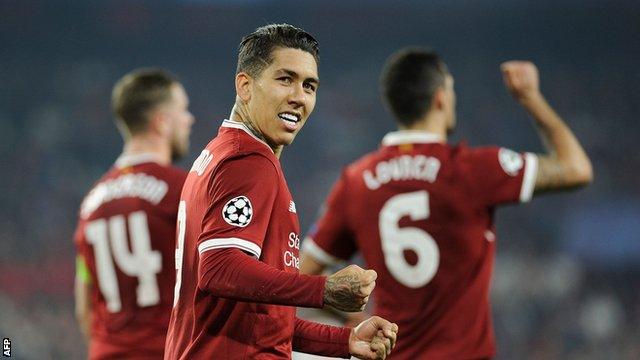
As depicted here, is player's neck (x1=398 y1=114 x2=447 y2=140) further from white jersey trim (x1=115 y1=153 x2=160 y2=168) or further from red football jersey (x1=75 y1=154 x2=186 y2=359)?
white jersey trim (x1=115 y1=153 x2=160 y2=168)

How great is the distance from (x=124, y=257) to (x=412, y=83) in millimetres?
1899

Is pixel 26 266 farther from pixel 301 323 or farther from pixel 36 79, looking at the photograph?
pixel 301 323

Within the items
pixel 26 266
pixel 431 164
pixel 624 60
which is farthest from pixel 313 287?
pixel 624 60

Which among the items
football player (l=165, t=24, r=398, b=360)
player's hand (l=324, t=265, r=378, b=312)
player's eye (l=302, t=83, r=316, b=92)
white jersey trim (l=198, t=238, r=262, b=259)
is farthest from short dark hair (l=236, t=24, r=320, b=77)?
player's hand (l=324, t=265, r=378, b=312)

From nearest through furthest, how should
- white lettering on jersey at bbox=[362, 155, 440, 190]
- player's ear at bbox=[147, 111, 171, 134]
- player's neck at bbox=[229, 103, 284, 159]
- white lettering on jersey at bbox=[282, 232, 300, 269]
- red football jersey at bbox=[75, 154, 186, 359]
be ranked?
white lettering on jersey at bbox=[282, 232, 300, 269]
player's neck at bbox=[229, 103, 284, 159]
white lettering on jersey at bbox=[362, 155, 440, 190]
red football jersey at bbox=[75, 154, 186, 359]
player's ear at bbox=[147, 111, 171, 134]

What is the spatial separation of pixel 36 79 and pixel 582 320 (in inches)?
369

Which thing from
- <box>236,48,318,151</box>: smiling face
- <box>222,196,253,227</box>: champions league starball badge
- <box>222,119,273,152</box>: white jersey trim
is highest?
<box>236,48,318,151</box>: smiling face

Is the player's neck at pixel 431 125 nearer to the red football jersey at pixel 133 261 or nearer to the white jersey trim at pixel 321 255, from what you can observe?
the white jersey trim at pixel 321 255

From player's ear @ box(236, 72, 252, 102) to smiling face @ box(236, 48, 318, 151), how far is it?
0.04m

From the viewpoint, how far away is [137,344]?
17.0ft

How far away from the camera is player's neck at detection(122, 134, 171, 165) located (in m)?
5.65

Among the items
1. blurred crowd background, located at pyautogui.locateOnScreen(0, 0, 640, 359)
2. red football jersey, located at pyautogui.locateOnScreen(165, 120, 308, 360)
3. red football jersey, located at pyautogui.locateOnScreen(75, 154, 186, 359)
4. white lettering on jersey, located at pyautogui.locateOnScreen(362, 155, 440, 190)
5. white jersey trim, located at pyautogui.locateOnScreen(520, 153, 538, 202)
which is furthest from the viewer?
blurred crowd background, located at pyautogui.locateOnScreen(0, 0, 640, 359)

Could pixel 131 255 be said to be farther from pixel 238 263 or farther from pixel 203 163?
pixel 238 263

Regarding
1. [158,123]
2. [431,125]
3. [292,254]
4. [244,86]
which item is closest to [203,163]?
[244,86]
